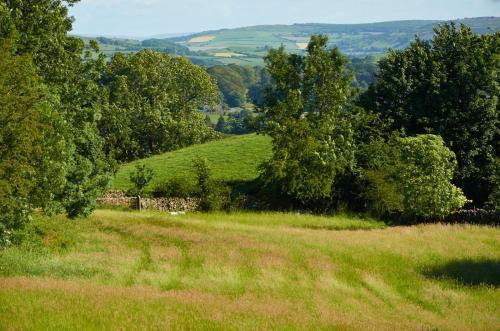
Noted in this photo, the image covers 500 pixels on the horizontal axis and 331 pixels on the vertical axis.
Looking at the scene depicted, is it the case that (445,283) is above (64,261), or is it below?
below

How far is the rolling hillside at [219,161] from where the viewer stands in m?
57.4

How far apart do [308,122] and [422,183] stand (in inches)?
467

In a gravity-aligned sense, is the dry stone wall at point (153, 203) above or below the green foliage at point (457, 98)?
below

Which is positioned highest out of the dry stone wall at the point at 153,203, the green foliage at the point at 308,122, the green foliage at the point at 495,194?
the green foliage at the point at 308,122

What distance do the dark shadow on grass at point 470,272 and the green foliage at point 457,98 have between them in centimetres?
2290

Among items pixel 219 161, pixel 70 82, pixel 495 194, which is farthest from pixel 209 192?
pixel 495 194

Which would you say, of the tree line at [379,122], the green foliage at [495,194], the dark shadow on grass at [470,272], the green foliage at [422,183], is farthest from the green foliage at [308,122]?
the dark shadow on grass at [470,272]

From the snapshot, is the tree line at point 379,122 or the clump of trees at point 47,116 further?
the tree line at point 379,122

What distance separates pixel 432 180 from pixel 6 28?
30.0 metres

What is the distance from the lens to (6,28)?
25.7m

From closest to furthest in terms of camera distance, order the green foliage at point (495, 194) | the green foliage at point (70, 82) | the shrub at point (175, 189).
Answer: the green foliage at point (70, 82) → the green foliage at point (495, 194) → the shrub at point (175, 189)

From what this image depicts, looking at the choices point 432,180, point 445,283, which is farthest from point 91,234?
point 432,180

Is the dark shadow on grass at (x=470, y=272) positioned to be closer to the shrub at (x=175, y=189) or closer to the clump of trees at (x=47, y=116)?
the clump of trees at (x=47, y=116)

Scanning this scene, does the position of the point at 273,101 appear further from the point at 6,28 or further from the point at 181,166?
the point at 6,28
